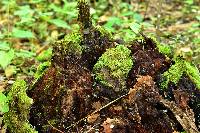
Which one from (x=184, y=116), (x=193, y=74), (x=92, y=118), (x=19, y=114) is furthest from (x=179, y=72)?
(x=19, y=114)

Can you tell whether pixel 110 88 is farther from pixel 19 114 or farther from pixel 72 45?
pixel 19 114

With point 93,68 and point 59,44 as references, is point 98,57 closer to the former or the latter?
point 93,68

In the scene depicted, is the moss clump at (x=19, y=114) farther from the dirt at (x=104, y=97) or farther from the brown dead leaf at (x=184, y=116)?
the brown dead leaf at (x=184, y=116)

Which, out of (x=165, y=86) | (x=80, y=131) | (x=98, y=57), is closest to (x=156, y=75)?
(x=165, y=86)

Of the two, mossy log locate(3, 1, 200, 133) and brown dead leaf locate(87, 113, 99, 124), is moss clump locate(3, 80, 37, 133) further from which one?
Answer: brown dead leaf locate(87, 113, 99, 124)

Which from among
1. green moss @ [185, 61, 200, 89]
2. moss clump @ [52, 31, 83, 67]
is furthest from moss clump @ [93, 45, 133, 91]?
green moss @ [185, 61, 200, 89]

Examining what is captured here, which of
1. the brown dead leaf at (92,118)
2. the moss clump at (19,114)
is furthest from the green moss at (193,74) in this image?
the moss clump at (19,114)

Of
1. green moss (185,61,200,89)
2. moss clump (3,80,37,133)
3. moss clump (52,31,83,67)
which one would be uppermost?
moss clump (52,31,83,67)
